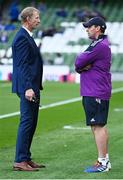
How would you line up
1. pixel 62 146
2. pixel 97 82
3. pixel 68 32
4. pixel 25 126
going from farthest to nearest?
pixel 68 32
pixel 62 146
pixel 25 126
pixel 97 82

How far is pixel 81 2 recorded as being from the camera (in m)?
40.8

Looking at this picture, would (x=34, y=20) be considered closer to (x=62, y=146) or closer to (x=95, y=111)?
(x=95, y=111)

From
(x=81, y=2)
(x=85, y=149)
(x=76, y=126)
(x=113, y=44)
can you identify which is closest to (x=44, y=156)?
(x=85, y=149)

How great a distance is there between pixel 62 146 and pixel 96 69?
2901mm

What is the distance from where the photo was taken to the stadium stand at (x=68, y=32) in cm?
3450

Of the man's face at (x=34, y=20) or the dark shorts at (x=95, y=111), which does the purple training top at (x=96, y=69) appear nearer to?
the dark shorts at (x=95, y=111)

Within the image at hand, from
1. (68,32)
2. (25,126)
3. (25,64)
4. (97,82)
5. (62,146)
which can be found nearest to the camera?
(97,82)

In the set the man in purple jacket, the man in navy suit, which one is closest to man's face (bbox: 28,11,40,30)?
the man in navy suit

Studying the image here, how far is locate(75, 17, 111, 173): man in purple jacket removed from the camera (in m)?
9.27

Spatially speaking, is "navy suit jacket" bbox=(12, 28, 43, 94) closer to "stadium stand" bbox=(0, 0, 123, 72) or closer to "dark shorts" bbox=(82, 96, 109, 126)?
"dark shorts" bbox=(82, 96, 109, 126)

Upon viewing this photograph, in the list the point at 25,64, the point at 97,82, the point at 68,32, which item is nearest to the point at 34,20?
the point at 25,64

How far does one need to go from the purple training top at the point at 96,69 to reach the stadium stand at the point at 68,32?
929 inches

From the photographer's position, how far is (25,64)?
944 cm

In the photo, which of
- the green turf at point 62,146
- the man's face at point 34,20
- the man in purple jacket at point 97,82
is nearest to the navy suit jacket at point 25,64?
the man's face at point 34,20
